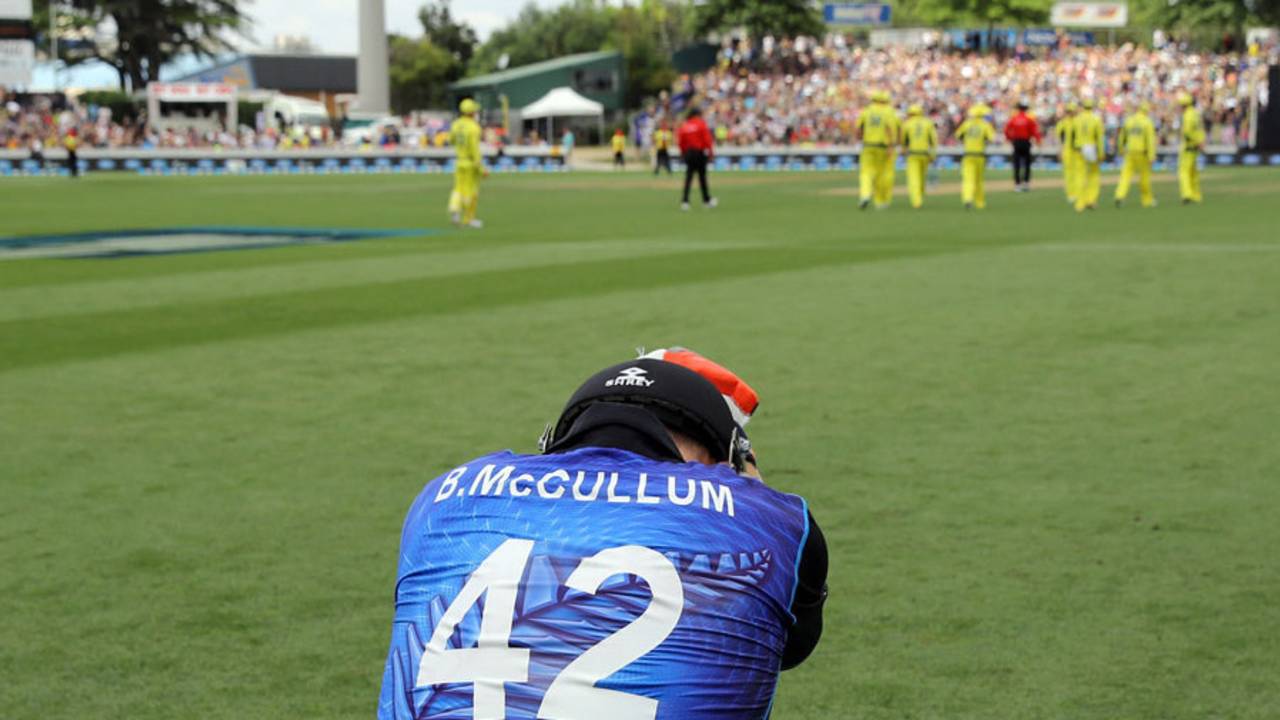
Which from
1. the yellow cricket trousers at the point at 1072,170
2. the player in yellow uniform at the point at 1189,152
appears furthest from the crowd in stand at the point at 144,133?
the player in yellow uniform at the point at 1189,152

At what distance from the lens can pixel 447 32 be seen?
12206 centimetres

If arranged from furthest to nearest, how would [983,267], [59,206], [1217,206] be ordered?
[59,206]
[1217,206]
[983,267]

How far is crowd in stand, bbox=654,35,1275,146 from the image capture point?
56.9 meters

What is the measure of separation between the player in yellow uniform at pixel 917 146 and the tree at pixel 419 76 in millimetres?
76649

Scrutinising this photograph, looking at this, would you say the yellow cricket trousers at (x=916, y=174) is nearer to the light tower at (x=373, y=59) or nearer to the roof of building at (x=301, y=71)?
the light tower at (x=373, y=59)

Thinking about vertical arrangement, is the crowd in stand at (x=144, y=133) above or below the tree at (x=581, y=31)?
below

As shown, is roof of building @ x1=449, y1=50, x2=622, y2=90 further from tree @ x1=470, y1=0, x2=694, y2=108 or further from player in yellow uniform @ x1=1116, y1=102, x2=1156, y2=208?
player in yellow uniform @ x1=1116, y1=102, x2=1156, y2=208

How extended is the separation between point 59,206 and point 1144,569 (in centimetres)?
3017

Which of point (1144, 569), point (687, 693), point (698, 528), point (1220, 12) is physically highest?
point (1220, 12)

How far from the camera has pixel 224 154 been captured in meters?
59.3

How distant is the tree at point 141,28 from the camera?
90.9m

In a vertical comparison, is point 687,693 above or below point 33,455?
above

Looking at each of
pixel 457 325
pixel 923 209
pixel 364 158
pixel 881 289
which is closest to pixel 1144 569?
pixel 457 325

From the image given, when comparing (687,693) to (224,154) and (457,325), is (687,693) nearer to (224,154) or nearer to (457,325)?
(457,325)
